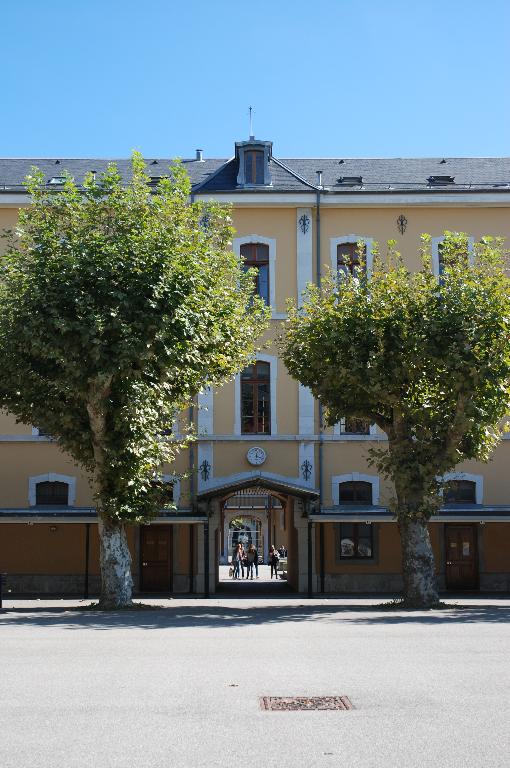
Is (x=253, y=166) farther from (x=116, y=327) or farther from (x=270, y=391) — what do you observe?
(x=116, y=327)

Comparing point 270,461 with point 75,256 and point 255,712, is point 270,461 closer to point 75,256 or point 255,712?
point 75,256

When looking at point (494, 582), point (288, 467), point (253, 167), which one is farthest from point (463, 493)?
point (253, 167)

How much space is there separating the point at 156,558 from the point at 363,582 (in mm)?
6356

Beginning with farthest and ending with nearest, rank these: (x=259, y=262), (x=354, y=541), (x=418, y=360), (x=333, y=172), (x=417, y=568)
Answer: (x=333, y=172)
(x=259, y=262)
(x=354, y=541)
(x=417, y=568)
(x=418, y=360)

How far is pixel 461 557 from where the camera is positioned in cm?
2900

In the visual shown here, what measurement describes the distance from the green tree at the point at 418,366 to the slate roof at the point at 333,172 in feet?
27.3

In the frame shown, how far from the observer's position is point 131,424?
20.0m

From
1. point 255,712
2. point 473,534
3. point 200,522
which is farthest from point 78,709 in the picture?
point 473,534

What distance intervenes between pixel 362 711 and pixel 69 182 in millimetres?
15320

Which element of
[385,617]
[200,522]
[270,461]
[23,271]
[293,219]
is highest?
[293,219]

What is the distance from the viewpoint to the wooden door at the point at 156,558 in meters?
28.9

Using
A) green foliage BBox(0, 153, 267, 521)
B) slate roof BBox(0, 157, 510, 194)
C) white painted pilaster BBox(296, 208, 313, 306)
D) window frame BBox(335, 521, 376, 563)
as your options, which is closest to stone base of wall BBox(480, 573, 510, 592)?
window frame BBox(335, 521, 376, 563)

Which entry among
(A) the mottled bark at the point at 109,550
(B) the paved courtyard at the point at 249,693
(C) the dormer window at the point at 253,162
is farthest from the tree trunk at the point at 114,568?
(C) the dormer window at the point at 253,162

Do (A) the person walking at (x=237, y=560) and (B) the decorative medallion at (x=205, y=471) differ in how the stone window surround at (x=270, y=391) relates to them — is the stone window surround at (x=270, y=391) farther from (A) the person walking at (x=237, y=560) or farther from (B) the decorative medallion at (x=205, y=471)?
(A) the person walking at (x=237, y=560)
